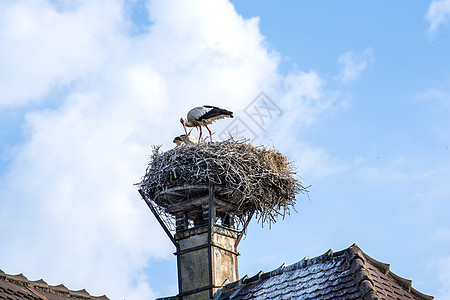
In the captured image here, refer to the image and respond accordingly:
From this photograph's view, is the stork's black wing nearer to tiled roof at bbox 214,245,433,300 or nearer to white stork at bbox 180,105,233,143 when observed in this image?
white stork at bbox 180,105,233,143

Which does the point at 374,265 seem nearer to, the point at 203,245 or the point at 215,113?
the point at 203,245

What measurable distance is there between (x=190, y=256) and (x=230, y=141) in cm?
244

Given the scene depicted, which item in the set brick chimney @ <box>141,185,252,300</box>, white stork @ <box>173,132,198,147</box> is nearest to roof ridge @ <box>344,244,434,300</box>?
brick chimney @ <box>141,185,252,300</box>

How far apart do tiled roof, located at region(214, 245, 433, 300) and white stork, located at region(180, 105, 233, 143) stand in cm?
497

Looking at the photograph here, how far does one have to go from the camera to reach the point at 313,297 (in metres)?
10.4

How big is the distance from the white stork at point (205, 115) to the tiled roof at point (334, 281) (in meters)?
4.97

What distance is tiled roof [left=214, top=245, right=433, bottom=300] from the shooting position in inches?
394

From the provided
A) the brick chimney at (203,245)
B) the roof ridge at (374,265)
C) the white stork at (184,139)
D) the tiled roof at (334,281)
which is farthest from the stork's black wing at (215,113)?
the roof ridge at (374,265)

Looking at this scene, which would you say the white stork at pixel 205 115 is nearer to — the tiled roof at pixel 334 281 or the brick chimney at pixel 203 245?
the brick chimney at pixel 203 245

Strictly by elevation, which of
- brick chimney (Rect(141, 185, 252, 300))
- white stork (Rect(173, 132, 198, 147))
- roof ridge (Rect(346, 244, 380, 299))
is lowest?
roof ridge (Rect(346, 244, 380, 299))

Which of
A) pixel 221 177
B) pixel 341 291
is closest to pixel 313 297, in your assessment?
pixel 341 291

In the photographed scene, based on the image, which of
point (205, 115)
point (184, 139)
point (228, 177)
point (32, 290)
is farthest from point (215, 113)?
point (32, 290)

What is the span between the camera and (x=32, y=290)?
448 inches

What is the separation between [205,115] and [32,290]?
6.12 metres
